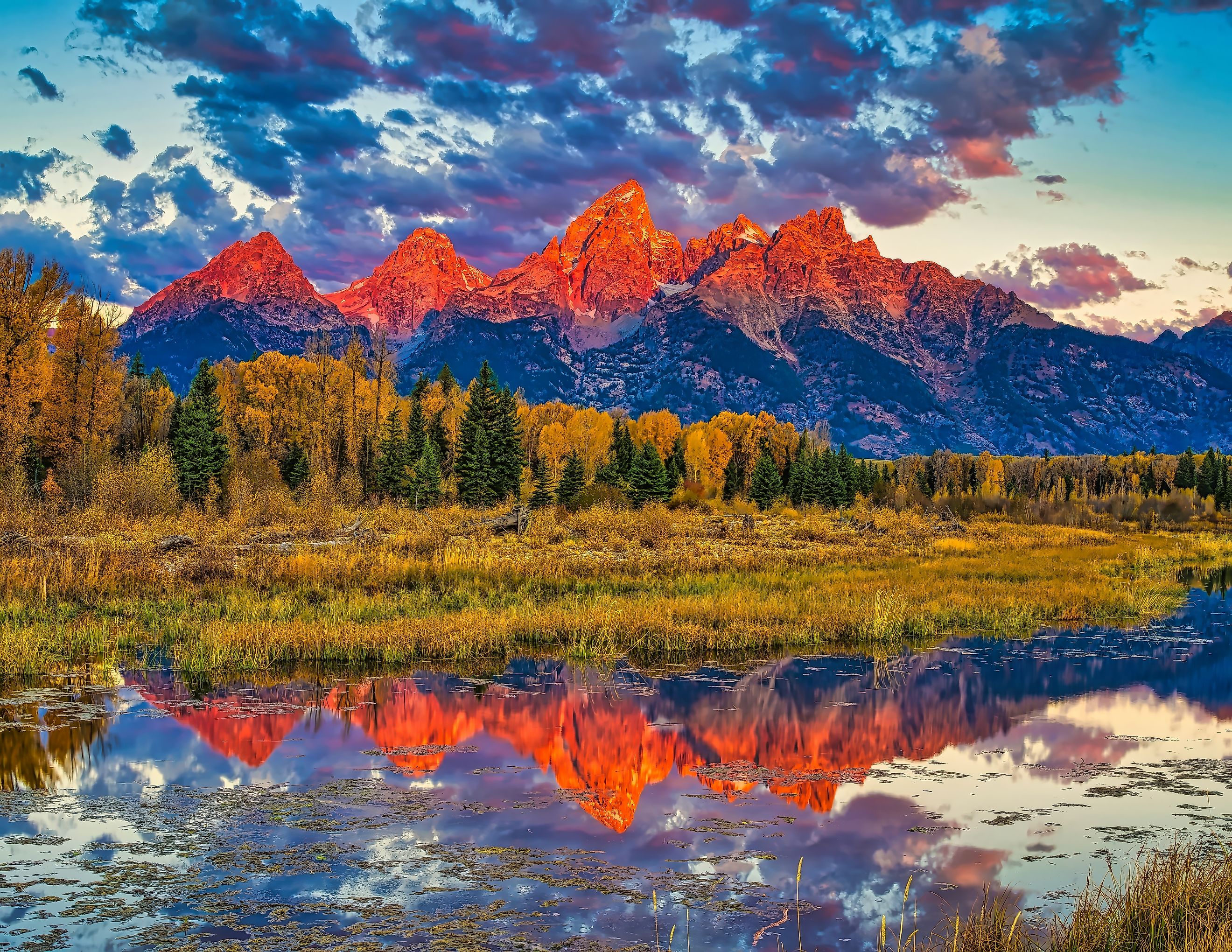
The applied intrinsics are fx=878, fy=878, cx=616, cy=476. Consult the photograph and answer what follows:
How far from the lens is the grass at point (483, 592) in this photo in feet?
59.6

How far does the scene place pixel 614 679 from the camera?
17.1m

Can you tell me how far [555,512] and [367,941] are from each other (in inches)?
1581

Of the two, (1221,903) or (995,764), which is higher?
(1221,903)

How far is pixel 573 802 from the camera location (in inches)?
410

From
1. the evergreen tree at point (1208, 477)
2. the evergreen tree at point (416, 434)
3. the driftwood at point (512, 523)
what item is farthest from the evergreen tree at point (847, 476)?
Result: the driftwood at point (512, 523)

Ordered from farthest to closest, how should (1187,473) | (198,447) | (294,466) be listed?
1. (1187,473)
2. (294,466)
3. (198,447)

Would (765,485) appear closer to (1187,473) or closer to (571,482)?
(571,482)

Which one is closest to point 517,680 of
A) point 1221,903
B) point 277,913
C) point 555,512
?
point 277,913

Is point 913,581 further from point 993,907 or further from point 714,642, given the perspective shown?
point 993,907

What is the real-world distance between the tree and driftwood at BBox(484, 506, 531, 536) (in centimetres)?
12026

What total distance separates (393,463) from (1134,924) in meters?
64.1

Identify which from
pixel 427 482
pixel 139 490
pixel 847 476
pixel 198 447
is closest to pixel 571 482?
pixel 427 482

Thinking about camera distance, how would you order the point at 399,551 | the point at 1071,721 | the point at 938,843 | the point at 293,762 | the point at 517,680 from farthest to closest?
the point at 399,551 < the point at 517,680 < the point at 1071,721 < the point at 293,762 < the point at 938,843

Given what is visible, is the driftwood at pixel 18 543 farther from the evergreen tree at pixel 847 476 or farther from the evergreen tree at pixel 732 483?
the evergreen tree at pixel 847 476
